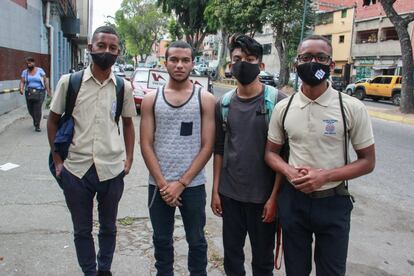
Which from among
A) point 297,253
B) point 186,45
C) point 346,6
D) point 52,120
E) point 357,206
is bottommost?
point 357,206

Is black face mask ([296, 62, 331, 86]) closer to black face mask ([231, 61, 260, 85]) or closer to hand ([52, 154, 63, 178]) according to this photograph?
black face mask ([231, 61, 260, 85])

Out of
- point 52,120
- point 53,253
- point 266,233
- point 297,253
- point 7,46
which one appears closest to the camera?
point 297,253

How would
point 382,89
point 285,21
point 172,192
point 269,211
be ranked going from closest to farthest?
point 269,211 → point 172,192 → point 382,89 → point 285,21

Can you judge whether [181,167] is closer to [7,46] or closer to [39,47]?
[7,46]

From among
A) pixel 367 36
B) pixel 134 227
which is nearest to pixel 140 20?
pixel 367 36

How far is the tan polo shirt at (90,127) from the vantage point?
285 centimetres

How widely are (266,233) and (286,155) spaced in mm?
544

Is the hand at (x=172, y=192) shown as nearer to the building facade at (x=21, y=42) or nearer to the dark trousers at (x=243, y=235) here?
the dark trousers at (x=243, y=235)

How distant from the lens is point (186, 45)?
9.38 ft

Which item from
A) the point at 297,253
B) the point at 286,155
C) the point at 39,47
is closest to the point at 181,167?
the point at 286,155

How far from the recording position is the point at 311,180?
7.49 ft

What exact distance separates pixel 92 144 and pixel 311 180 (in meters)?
1.48

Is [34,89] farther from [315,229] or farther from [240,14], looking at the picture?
[240,14]

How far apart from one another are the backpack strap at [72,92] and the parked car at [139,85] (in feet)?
30.3
